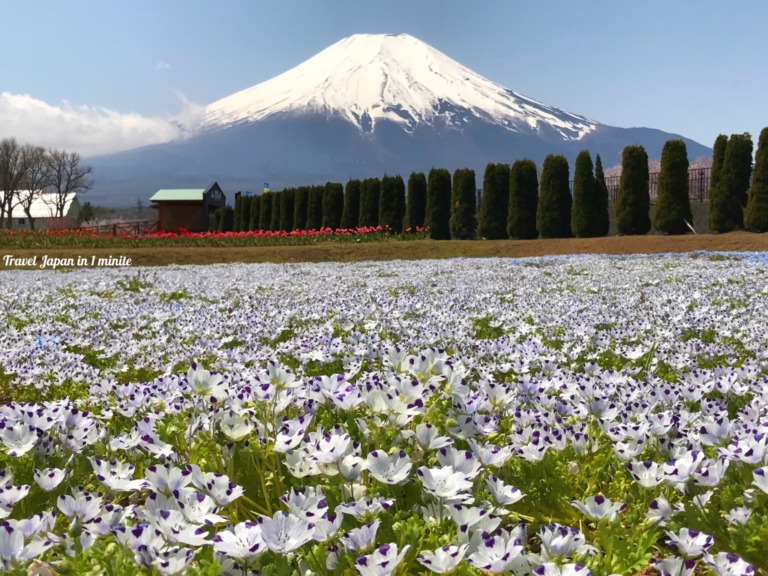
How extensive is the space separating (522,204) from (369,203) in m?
10.5

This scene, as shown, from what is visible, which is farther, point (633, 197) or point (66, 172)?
point (66, 172)

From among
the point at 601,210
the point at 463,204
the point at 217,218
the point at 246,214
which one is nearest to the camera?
the point at 601,210

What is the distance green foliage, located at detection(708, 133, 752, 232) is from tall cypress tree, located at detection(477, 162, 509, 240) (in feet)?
32.0

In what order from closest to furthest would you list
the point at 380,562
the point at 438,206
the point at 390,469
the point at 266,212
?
the point at 380,562, the point at 390,469, the point at 438,206, the point at 266,212

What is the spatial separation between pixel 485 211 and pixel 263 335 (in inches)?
1158

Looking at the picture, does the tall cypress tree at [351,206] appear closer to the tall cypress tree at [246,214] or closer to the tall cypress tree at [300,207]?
the tall cypress tree at [300,207]

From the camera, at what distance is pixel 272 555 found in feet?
5.17

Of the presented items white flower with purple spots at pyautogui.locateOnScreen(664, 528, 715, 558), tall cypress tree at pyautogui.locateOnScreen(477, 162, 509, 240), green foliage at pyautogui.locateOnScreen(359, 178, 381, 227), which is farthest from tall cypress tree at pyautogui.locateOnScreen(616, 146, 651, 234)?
white flower with purple spots at pyautogui.locateOnScreen(664, 528, 715, 558)

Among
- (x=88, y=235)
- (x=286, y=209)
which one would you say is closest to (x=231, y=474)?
(x=88, y=235)

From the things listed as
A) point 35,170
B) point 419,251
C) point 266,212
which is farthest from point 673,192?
point 35,170

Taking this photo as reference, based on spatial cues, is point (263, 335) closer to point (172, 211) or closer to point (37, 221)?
point (172, 211)

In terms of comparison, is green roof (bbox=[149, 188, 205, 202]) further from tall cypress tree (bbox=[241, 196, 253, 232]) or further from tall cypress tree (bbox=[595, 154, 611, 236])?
tall cypress tree (bbox=[595, 154, 611, 236])

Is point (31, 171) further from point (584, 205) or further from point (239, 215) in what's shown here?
point (584, 205)

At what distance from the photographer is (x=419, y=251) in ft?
89.5
